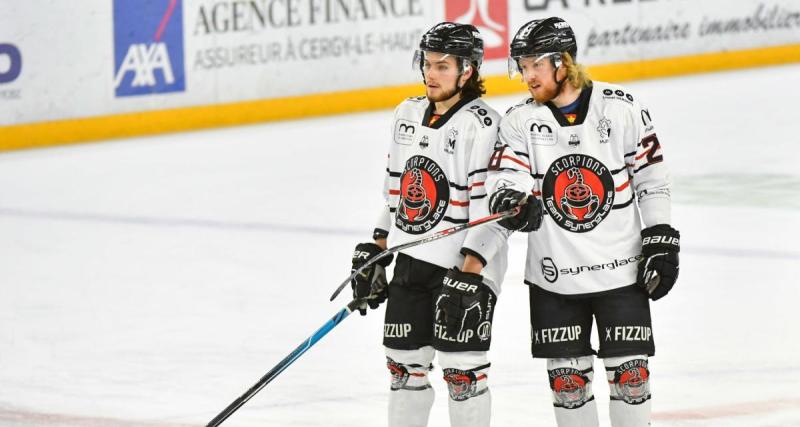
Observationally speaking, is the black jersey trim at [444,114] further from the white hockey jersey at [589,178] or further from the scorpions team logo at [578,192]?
the scorpions team logo at [578,192]

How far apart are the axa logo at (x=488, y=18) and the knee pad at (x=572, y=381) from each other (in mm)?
9088

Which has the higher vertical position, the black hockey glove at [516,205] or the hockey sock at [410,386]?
the black hockey glove at [516,205]

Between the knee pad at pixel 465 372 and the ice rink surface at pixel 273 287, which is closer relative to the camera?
the knee pad at pixel 465 372

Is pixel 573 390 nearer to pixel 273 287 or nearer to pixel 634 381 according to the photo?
pixel 634 381

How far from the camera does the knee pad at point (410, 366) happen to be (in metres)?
3.62

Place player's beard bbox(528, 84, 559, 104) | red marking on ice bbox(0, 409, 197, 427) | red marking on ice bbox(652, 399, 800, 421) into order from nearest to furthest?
player's beard bbox(528, 84, 559, 104)
red marking on ice bbox(652, 399, 800, 421)
red marking on ice bbox(0, 409, 197, 427)

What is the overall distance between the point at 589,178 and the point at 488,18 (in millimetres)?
9353

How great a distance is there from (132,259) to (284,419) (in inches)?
109

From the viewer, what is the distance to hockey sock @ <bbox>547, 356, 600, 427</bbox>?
354 cm

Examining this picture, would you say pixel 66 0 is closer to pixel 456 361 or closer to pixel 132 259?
pixel 132 259

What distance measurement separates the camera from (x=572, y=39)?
3.60 m

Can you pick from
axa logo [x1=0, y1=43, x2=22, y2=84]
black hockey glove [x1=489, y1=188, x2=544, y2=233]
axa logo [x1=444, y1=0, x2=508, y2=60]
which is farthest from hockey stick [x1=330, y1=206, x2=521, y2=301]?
axa logo [x1=444, y1=0, x2=508, y2=60]

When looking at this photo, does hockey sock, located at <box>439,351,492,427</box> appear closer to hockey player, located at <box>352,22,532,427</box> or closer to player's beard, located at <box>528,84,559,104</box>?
hockey player, located at <box>352,22,532,427</box>

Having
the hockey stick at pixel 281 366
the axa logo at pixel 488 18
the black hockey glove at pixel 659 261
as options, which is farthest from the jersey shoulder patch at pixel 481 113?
the axa logo at pixel 488 18
